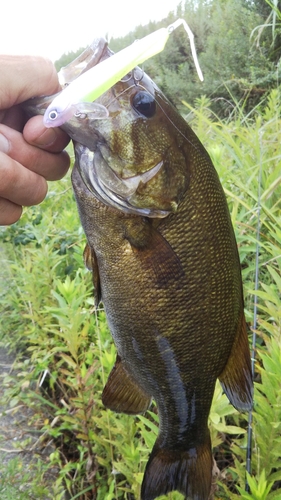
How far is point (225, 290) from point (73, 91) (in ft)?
1.86

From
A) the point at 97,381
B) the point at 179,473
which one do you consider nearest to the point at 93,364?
the point at 97,381

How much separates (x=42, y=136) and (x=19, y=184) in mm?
186

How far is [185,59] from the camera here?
998 centimetres

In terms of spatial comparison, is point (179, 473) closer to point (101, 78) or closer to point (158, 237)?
point (158, 237)

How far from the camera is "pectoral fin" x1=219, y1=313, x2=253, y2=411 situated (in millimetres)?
1138

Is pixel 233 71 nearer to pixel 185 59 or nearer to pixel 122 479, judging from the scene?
pixel 185 59

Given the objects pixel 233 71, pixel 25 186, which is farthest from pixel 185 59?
pixel 25 186

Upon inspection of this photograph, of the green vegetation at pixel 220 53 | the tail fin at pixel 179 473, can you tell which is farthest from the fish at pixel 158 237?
the green vegetation at pixel 220 53

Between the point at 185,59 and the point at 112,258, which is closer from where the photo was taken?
the point at 112,258

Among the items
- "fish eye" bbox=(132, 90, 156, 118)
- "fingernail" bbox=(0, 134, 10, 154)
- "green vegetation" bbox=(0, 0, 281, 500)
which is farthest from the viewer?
"green vegetation" bbox=(0, 0, 281, 500)

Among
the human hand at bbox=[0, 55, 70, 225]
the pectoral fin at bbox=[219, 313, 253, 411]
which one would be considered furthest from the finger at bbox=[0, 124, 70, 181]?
the pectoral fin at bbox=[219, 313, 253, 411]

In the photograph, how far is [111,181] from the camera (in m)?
1.02

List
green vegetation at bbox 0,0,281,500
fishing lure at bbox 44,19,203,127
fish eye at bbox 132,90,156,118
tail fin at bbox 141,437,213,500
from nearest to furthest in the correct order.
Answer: fishing lure at bbox 44,19,203,127 → fish eye at bbox 132,90,156,118 → tail fin at bbox 141,437,213,500 → green vegetation at bbox 0,0,281,500

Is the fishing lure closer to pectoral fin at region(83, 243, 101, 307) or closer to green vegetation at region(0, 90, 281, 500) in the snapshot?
pectoral fin at region(83, 243, 101, 307)
